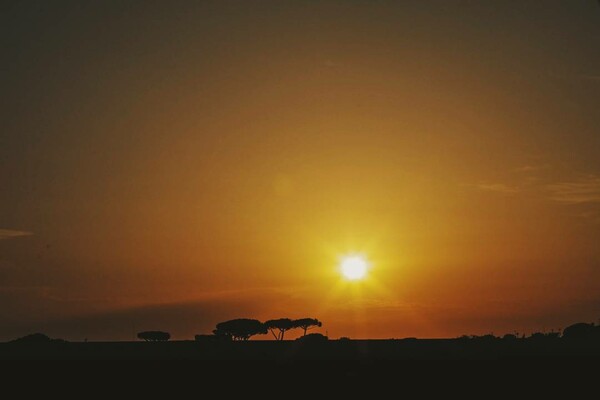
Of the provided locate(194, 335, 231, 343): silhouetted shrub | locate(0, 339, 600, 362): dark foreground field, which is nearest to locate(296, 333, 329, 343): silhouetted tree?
locate(0, 339, 600, 362): dark foreground field

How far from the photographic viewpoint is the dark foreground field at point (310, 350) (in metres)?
93.2

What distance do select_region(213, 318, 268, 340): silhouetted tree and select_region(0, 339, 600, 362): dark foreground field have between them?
12.5 meters

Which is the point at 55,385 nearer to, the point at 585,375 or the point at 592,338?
the point at 585,375

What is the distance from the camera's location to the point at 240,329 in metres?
158

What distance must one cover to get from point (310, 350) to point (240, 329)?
47070mm

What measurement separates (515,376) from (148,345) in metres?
108

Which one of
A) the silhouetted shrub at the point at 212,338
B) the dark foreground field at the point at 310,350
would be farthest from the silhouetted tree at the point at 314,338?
the silhouetted shrub at the point at 212,338

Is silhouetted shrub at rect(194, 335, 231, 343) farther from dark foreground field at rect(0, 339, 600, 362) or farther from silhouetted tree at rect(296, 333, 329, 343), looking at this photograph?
silhouetted tree at rect(296, 333, 329, 343)

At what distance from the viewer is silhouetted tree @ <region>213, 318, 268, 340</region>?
158m

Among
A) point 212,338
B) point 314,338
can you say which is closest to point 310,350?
point 314,338

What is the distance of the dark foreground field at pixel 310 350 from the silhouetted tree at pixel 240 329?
12541 mm

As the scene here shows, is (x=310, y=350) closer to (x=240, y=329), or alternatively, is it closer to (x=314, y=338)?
(x=314, y=338)

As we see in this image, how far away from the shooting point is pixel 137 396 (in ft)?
121

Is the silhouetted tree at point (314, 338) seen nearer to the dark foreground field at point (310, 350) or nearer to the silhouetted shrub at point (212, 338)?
the dark foreground field at point (310, 350)
